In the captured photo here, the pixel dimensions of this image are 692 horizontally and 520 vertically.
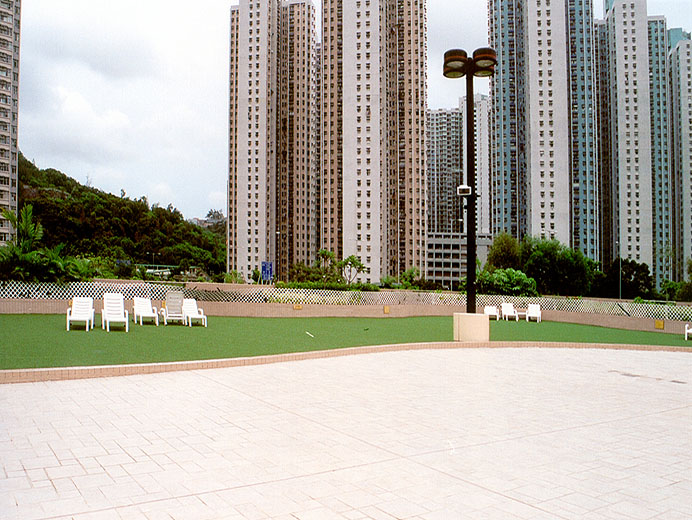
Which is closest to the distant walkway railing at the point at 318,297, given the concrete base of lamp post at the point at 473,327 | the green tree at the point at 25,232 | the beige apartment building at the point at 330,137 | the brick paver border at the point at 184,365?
the green tree at the point at 25,232

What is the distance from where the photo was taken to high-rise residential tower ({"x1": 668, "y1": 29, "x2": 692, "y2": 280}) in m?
99.8

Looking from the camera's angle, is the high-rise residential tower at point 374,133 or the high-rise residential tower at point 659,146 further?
the high-rise residential tower at point 659,146

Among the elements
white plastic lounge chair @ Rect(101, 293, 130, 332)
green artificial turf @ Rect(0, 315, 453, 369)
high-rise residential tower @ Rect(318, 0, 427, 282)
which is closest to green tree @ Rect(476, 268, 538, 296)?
green artificial turf @ Rect(0, 315, 453, 369)

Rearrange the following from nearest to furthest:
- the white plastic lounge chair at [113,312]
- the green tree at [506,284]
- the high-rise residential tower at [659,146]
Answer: the white plastic lounge chair at [113,312], the green tree at [506,284], the high-rise residential tower at [659,146]

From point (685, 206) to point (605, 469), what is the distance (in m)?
114

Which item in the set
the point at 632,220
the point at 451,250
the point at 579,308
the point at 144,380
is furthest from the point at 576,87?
the point at 144,380

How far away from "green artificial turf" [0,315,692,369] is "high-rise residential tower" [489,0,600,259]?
80.3m

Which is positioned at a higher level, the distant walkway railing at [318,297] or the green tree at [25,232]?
the green tree at [25,232]

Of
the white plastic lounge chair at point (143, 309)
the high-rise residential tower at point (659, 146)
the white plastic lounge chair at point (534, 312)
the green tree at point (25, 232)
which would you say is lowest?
the white plastic lounge chair at point (534, 312)

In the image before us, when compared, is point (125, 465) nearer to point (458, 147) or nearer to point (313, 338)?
A: point (313, 338)

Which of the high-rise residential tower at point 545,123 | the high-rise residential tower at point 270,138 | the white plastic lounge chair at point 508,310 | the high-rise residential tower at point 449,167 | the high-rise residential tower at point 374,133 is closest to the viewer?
the white plastic lounge chair at point 508,310

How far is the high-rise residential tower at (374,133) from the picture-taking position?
98.3 metres

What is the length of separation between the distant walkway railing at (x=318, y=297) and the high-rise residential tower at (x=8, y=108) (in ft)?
230

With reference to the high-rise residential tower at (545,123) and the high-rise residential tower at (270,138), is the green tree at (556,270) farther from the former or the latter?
the high-rise residential tower at (270,138)
